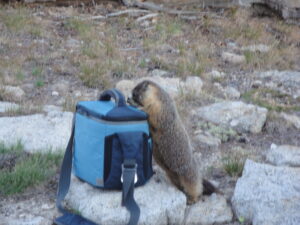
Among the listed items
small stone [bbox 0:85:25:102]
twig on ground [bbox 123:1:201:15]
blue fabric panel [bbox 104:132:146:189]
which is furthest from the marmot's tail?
twig on ground [bbox 123:1:201:15]

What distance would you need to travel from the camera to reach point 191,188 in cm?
443

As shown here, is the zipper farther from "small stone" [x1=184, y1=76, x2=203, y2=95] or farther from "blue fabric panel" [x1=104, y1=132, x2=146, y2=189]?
"small stone" [x1=184, y1=76, x2=203, y2=95]

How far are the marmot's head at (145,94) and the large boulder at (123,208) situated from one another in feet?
2.26

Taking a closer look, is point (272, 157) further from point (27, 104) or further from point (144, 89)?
point (27, 104)

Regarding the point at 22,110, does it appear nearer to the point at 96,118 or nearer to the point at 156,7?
the point at 96,118

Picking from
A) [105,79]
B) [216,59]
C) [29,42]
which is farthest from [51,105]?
[216,59]

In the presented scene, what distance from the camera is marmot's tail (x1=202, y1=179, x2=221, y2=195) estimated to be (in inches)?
180

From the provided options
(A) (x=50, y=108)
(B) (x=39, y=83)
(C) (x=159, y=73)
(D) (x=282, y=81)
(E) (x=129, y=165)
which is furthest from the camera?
(D) (x=282, y=81)

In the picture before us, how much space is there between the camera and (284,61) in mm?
10094

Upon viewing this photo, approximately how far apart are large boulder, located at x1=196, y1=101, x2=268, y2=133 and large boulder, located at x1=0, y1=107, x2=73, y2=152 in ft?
6.17

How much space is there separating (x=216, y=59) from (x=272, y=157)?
14.7ft

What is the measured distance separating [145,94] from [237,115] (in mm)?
2582

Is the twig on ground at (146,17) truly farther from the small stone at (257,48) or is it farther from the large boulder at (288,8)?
the large boulder at (288,8)

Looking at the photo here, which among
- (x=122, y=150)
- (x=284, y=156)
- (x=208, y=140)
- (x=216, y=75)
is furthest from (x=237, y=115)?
(x=122, y=150)
